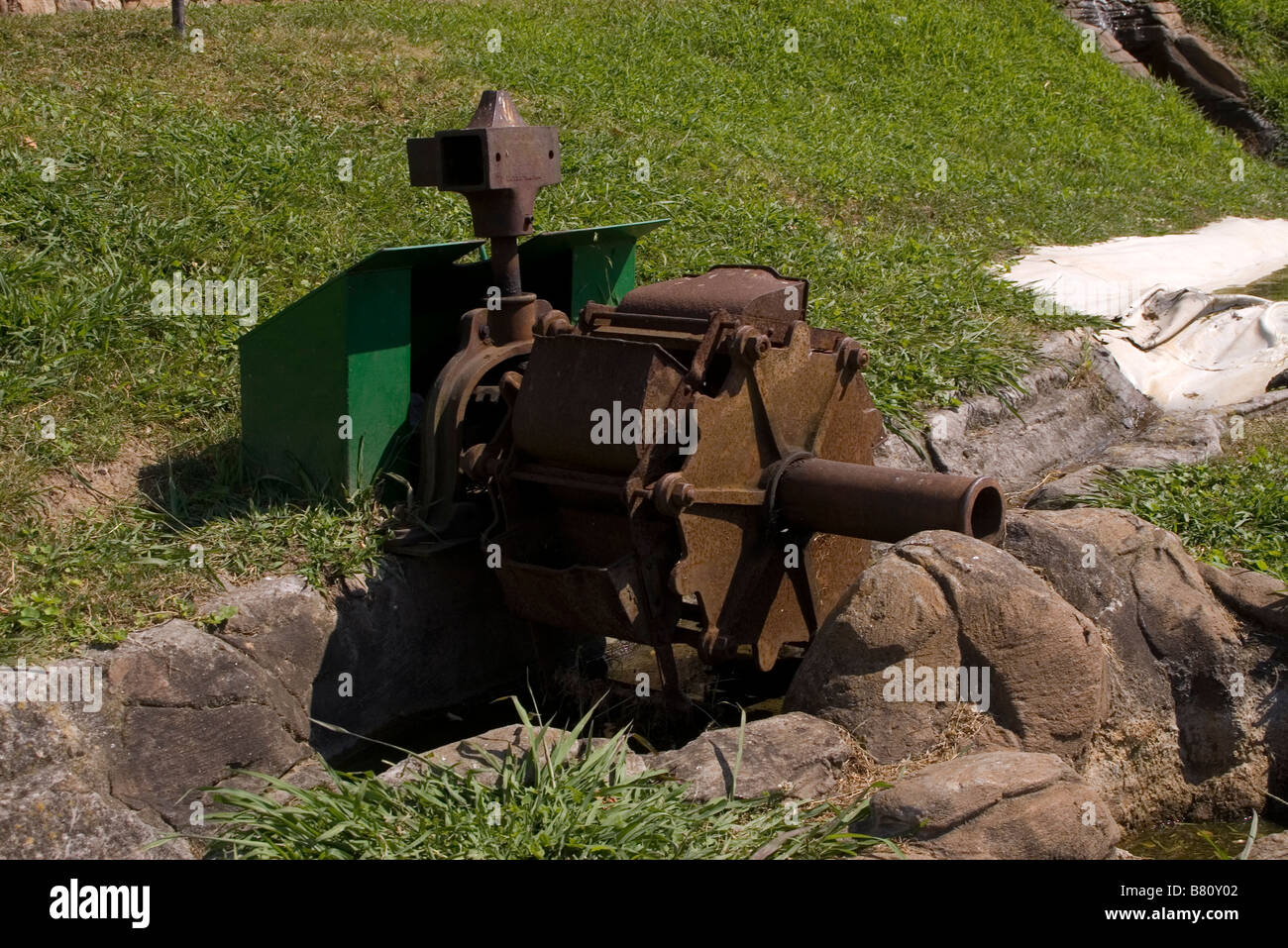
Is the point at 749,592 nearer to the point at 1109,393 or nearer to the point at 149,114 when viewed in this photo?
the point at 1109,393

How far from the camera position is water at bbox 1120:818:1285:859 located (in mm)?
4434

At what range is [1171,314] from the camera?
8.89 m

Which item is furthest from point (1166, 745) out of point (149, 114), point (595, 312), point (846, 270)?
point (149, 114)

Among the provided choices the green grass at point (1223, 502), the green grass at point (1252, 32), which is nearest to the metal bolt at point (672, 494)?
the green grass at point (1223, 502)

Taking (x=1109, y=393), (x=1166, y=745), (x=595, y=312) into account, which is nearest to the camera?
(x=1166, y=745)

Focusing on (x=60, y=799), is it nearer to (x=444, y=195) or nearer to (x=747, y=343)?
(x=747, y=343)

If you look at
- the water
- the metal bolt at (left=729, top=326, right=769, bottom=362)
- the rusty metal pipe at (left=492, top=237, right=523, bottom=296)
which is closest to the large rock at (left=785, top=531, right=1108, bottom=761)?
the water

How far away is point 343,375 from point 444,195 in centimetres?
327

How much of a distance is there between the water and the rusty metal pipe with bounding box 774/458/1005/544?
1.10 meters

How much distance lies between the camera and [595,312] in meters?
5.19

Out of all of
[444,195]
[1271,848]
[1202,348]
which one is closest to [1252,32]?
[1202,348]

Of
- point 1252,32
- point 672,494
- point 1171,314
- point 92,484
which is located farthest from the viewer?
point 1252,32

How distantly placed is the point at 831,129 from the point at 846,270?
11.3 ft

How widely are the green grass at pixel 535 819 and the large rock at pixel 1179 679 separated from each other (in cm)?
135
